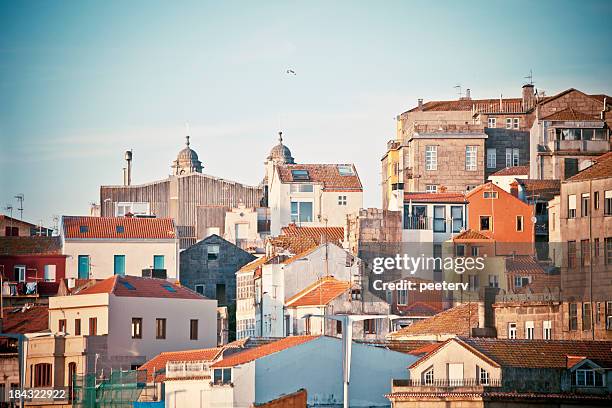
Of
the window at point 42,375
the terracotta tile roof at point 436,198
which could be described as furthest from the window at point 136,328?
the terracotta tile roof at point 436,198

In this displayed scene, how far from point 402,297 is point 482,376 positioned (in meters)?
22.0

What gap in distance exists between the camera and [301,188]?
98.2m

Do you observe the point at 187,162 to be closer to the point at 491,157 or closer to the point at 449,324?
the point at 491,157

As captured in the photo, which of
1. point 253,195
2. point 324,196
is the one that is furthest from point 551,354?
point 253,195

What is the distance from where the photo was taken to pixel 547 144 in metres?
91.2

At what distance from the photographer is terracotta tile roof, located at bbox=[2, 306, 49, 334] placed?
75000 mm

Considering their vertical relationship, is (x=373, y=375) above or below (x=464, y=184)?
below

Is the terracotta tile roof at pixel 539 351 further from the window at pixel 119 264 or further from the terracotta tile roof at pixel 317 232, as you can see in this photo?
the window at pixel 119 264

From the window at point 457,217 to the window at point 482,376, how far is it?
29.9 meters

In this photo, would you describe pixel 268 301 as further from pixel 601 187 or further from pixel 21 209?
pixel 21 209

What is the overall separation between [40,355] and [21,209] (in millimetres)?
29431

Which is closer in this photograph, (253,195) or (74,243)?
(74,243)

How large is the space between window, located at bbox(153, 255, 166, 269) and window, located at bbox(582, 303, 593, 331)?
28.8m

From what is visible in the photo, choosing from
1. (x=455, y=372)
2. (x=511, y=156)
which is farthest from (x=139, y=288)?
(x=511, y=156)
